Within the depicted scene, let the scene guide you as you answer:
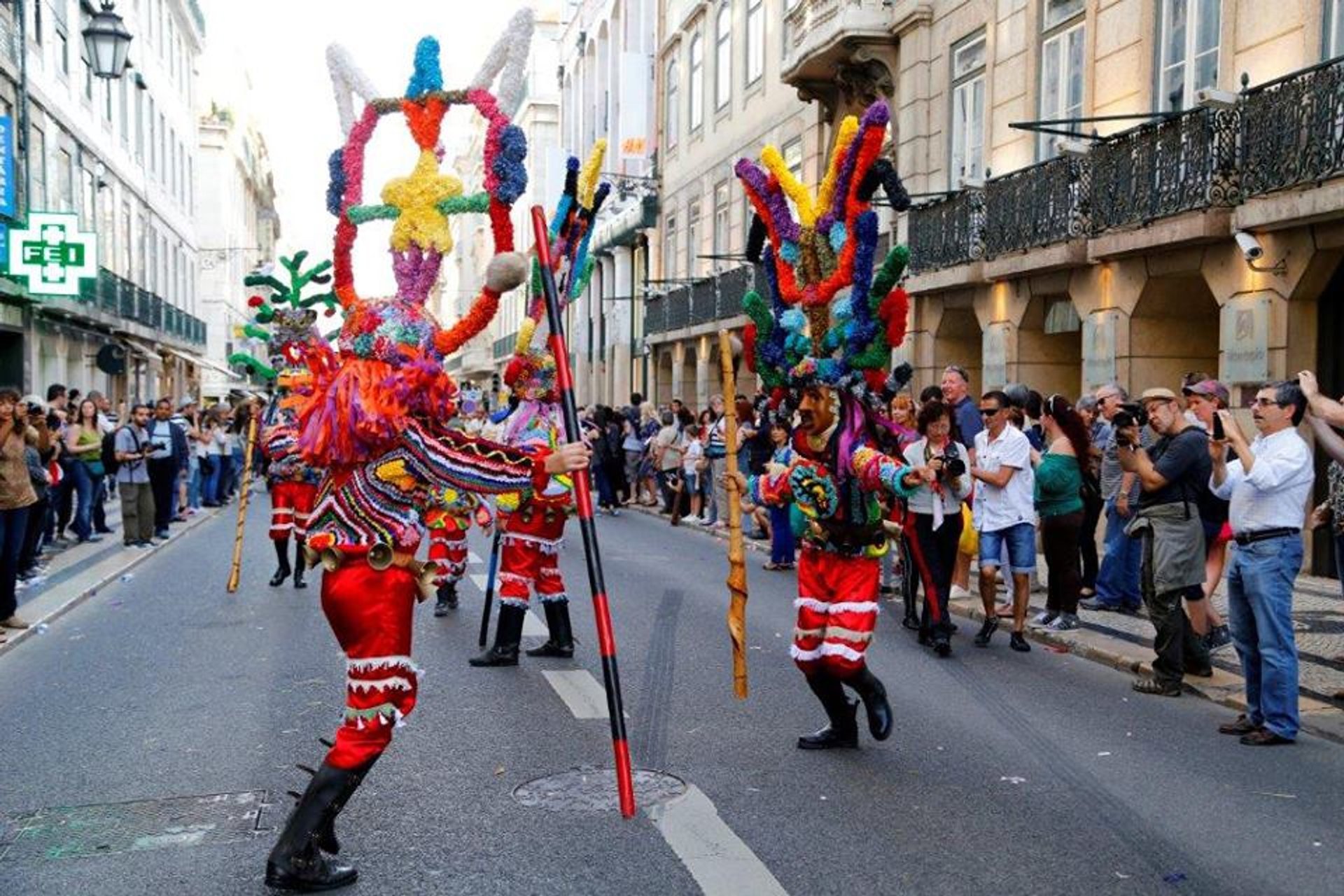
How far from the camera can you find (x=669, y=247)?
1510 inches

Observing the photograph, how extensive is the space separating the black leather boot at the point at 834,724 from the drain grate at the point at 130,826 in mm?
2514

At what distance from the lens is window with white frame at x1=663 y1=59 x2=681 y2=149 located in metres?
38.2

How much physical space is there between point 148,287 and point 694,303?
60.0 feet

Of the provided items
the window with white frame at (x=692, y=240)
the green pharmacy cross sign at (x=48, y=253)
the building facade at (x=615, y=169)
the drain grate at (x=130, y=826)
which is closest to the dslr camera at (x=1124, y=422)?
the drain grate at (x=130, y=826)

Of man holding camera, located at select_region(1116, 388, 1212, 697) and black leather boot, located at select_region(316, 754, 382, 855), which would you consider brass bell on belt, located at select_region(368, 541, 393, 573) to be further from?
man holding camera, located at select_region(1116, 388, 1212, 697)

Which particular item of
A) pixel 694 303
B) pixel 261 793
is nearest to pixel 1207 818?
pixel 261 793

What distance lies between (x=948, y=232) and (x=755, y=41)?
41.0ft

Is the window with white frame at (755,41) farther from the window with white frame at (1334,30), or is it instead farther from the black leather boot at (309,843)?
the black leather boot at (309,843)

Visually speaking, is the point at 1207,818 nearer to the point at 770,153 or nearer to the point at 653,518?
the point at 770,153

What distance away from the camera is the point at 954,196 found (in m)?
19.4

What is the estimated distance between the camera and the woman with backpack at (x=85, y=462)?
15.3m

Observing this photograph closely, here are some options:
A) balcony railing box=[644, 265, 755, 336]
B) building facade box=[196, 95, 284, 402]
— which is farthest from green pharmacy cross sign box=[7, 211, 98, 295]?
building facade box=[196, 95, 284, 402]

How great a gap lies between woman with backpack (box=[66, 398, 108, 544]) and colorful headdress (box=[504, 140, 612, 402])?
8.32 meters

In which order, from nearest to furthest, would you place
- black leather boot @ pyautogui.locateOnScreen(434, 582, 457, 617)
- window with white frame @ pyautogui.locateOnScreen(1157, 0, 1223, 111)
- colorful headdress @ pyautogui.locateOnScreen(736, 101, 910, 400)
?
colorful headdress @ pyautogui.locateOnScreen(736, 101, 910, 400) < black leather boot @ pyautogui.locateOnScreen(434, 582, 457, 617) < window with white frame @ pyautogui.locateOnScreen(1157, 0, 1223, 111)
